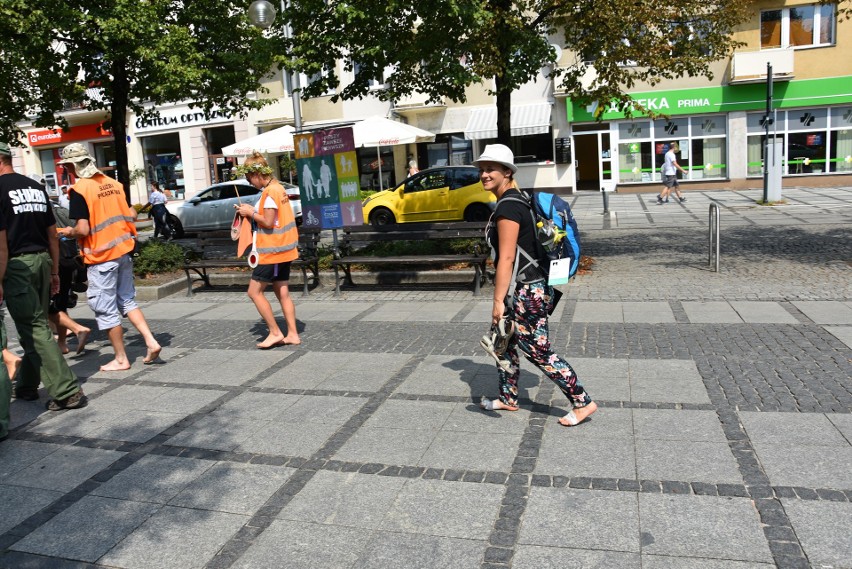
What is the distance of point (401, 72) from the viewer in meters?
12.1

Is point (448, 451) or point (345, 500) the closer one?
point (345, 500)

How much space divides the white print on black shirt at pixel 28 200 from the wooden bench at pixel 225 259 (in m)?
4.73

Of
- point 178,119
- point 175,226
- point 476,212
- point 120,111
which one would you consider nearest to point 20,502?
point 120,111

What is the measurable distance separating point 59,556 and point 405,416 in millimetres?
2373

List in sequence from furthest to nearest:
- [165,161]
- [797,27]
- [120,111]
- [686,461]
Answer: [165,161]
[797,27]
[120,111]
[686,461]

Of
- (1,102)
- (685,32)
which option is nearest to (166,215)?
(1,102)

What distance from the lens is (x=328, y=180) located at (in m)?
11.2

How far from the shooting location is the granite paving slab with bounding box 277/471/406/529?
3.83 metres

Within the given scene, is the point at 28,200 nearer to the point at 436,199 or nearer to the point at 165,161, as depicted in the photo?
the point at 436,199

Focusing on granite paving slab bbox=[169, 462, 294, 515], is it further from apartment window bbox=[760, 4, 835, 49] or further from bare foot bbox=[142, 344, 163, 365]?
apartment window bbox=[760, 4, 835, 49]

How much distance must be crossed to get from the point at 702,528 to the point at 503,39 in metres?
8.75

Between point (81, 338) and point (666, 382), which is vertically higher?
point (81, 338)

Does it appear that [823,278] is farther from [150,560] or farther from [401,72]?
[150,560]

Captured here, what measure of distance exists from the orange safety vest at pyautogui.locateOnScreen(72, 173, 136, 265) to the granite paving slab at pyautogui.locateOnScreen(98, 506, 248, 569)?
3204 millimetres
